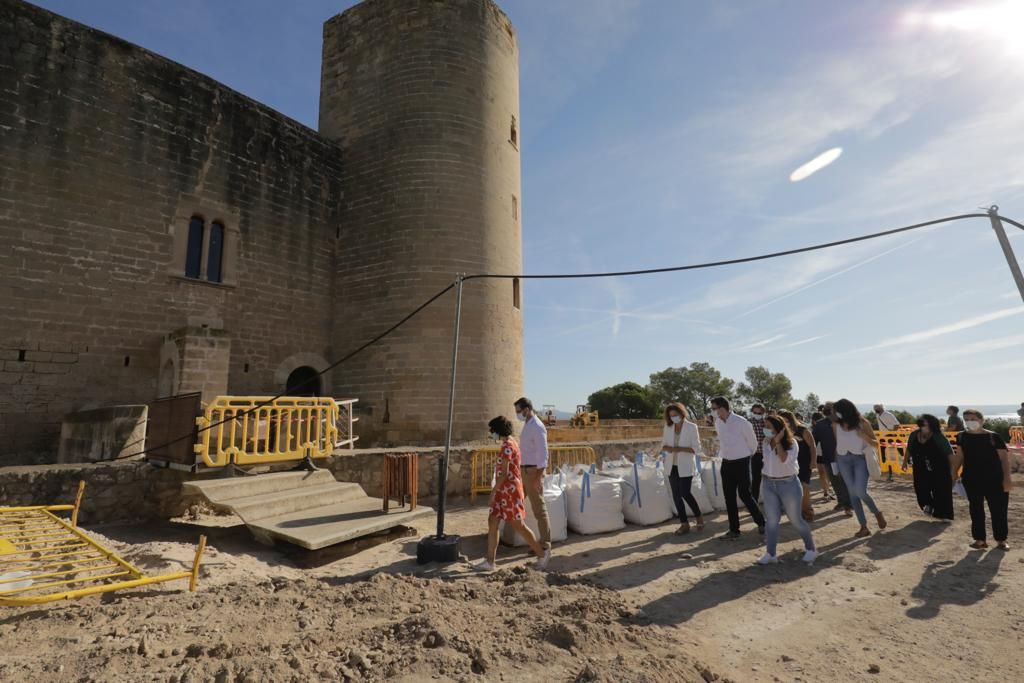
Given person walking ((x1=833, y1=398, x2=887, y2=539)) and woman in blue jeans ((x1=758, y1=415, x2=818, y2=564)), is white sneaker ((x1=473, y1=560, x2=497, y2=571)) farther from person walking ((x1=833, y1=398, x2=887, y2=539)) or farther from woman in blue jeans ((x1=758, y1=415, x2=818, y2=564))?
person walking ((x1=833, y1=398, x2=887, y2=539))

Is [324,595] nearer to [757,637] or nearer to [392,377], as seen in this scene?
[757,637]

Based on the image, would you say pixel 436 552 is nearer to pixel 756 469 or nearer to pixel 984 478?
pixel 756 469

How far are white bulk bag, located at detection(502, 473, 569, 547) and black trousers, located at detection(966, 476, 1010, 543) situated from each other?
4446mm

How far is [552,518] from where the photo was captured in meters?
5.97

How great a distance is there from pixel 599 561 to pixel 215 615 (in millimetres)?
3428

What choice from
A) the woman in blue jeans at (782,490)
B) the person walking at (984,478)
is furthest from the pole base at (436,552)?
the person walking at (984,478)

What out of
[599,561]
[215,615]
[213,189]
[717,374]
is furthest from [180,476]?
[717,374]

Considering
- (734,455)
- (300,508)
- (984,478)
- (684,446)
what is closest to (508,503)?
(684,446)

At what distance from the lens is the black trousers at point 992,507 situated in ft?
17.9

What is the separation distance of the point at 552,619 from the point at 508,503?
5.09ft

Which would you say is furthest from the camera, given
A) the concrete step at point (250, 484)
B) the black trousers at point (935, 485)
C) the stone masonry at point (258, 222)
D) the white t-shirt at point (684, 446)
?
the stone masonry at point (258, 222)

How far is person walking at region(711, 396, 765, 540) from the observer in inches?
226

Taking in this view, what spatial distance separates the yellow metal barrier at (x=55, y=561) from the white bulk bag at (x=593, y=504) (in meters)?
4.03

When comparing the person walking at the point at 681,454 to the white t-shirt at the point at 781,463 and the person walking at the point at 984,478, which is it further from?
the person walking at the point at 984,478
